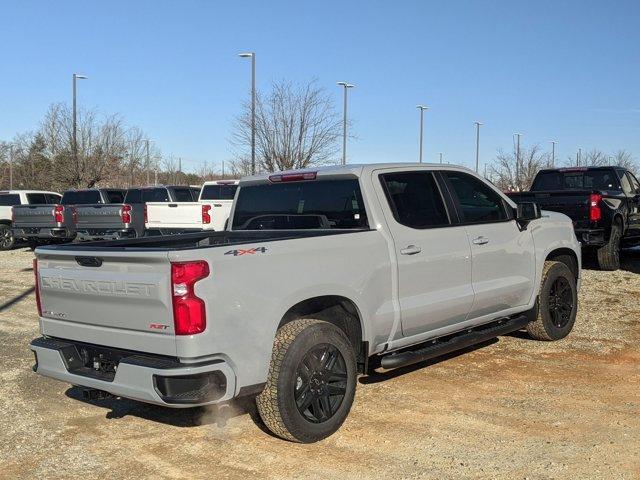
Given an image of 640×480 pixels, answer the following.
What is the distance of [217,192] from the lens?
1816 centimetres

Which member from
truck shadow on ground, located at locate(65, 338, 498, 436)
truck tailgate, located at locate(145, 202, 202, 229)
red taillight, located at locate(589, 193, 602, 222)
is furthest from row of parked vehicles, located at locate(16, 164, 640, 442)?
truck tailgate, located at locate(145, 202, 202, 229)

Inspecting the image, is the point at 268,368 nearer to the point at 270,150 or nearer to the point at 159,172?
the point at 270,150

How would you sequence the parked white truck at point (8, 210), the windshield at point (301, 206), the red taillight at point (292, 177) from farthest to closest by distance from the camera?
the parked white truck at point (8, 210) → the red taillight at point (292, 177) → the windshield at point (301, 206)

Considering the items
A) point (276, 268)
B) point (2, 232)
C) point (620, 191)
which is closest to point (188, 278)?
point (276, 268)

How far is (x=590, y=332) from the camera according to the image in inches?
294

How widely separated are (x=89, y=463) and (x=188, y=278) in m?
1.43

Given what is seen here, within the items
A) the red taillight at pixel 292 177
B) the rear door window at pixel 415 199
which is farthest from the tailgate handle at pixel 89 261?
the rear door window at pixel 415 199

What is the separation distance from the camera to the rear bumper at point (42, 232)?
18016 millimetres

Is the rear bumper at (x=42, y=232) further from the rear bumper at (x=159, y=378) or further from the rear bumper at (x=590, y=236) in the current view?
the rear bumper at (x=159, y=378)

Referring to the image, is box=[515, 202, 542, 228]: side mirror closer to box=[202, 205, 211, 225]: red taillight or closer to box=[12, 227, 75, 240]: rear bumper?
box=[202, 205, 211, 225]: red taillight

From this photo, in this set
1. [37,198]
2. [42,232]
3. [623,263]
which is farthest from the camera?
[37,198]

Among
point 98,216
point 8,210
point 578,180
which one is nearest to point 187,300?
point 578,180

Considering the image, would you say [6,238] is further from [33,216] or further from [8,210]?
[33,216]

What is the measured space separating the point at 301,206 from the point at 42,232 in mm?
14690
